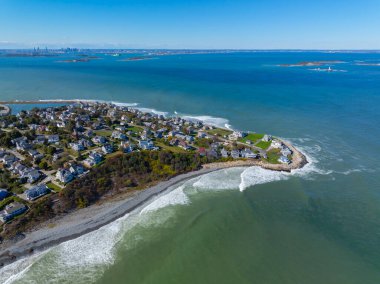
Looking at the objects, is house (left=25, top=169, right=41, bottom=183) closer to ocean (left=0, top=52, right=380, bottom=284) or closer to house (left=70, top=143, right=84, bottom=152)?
house (left=70, top=143, right=84, bottom=152)

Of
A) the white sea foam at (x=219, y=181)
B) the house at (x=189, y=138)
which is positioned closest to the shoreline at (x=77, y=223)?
the white sea foam at (x=219, y=181)

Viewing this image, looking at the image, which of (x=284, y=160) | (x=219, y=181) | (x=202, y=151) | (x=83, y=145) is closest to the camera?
(x=219, y=181)

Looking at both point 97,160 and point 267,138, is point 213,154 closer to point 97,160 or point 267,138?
point 267,138

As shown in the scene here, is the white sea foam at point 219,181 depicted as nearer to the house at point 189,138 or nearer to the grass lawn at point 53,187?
the house at point 189,138

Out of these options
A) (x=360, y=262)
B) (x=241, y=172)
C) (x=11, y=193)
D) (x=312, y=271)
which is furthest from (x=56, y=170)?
(x=360, y=262)

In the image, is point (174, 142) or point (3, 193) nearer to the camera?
point (3, 193)

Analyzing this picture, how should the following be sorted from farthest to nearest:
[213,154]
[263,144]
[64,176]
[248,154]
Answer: [263,144] → [248,154] → [213,154] → [64,176]

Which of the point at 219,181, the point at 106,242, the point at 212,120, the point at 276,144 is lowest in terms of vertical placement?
the point at 106,242

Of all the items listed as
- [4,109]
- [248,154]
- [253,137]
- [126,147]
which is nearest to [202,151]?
[248,154]

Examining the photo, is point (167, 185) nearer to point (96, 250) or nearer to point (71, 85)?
point (96, 250)
